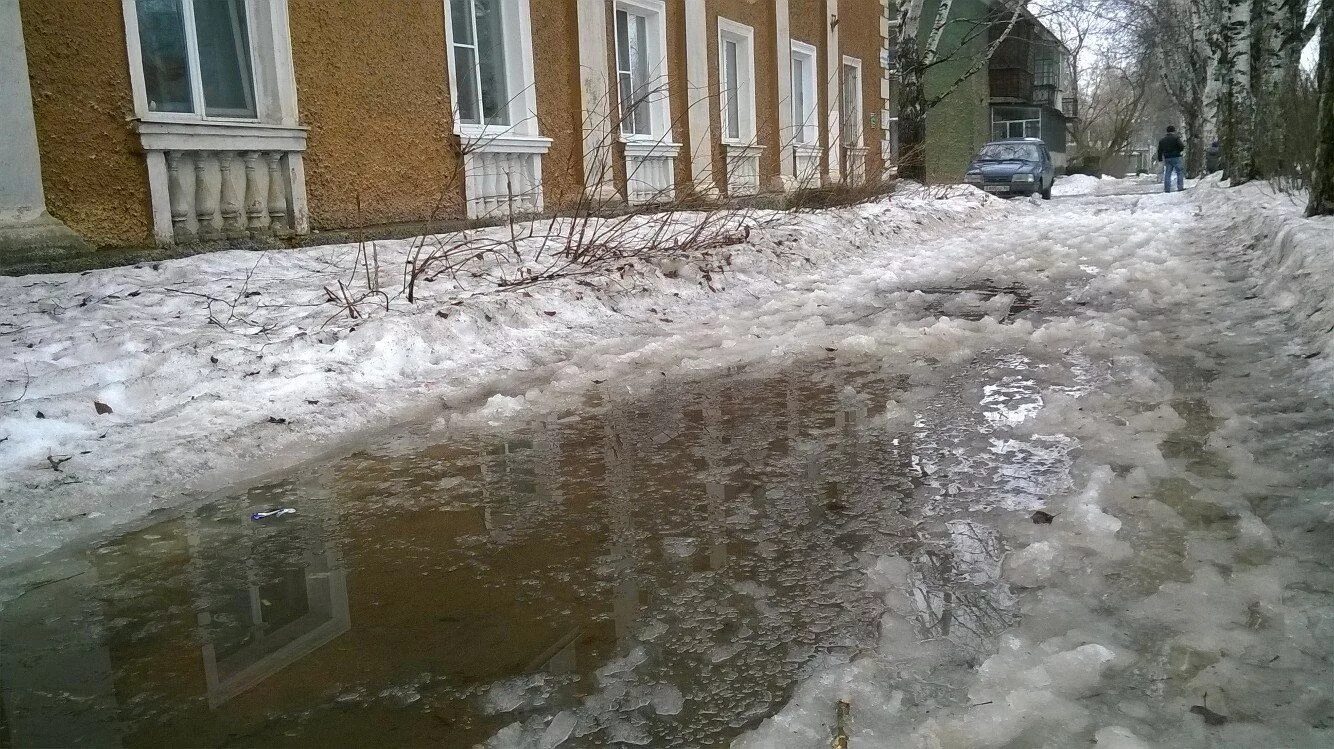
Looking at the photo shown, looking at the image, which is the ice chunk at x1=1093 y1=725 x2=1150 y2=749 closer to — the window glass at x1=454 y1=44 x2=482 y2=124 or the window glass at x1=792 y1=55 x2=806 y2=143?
the window glass at x1=454 y1=44 x2=482 y2=124

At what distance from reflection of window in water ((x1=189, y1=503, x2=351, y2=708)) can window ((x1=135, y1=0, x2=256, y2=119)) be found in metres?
4.95

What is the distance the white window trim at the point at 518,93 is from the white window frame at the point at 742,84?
13.8ft

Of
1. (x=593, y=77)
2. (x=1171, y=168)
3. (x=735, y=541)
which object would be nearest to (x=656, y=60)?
(x=593, y=77)

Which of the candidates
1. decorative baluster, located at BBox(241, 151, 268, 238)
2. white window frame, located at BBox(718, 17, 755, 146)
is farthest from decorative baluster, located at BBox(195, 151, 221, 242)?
white window frame, located at BBox(718, 17, 755, 146)

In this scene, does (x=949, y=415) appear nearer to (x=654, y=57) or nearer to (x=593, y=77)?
(x=593, y=77)

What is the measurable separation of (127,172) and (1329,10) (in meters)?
9.17

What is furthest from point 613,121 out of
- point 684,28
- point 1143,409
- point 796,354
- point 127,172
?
point 1143,409

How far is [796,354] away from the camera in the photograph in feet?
16.9

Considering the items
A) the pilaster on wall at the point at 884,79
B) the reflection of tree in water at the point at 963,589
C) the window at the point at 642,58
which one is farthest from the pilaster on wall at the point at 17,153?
the pilaster on wall at the point at 884,79

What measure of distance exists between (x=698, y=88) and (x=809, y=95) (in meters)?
4.71

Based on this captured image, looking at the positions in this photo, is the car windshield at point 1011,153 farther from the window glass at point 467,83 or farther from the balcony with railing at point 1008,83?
the balcony with railing at point 1008,83

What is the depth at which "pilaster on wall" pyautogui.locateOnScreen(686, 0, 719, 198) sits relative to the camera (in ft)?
40.7

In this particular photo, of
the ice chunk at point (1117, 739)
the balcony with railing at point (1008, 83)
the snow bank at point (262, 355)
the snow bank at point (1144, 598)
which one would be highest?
the balcony with railing at point (1008, 83)

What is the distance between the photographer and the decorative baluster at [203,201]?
6.77 meters
